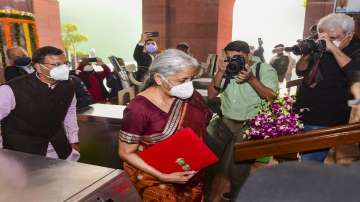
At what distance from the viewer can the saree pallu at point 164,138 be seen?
1.62 metres

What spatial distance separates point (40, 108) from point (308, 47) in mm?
1842

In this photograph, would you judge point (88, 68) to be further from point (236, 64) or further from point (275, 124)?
point (275, 124)

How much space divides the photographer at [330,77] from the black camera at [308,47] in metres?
0.02

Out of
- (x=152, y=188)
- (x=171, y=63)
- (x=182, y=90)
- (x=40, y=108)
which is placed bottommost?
(x=152, y=188)

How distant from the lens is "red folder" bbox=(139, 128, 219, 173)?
4.81ft

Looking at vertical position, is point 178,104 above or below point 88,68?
above

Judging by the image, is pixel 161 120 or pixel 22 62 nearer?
pixel 161 120

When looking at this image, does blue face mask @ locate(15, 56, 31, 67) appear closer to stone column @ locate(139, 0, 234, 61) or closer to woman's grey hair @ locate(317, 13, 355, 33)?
woman's grey hair @ locate(317, 13, 355, 33)

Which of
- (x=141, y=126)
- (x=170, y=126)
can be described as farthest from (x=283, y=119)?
(x=141, y=126)

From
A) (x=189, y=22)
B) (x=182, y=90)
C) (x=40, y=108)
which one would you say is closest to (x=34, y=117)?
(x=40, y=108)

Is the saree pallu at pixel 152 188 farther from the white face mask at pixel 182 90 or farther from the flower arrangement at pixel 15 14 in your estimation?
the flower arrangement at pixel 15 14

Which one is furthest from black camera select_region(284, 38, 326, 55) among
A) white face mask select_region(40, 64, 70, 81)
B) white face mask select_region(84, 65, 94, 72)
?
white face mask select_region(84, 65, 94, 72)

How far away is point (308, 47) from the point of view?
86.7 inches

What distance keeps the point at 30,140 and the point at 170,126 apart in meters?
0.95
